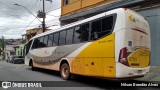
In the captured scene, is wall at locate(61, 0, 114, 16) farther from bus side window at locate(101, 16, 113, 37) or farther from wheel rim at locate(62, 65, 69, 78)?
bus side window at locate(101, 16, 113, 37)

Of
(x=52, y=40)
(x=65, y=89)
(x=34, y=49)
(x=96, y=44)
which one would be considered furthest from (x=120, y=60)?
(x=34, y=49)

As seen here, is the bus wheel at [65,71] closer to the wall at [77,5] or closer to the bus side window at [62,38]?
the bus side window at [62,38]

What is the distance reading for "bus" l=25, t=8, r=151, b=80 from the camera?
10.8 m

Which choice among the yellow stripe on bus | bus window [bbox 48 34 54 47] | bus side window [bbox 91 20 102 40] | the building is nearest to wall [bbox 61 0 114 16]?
the building

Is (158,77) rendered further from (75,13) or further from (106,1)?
(75,13)

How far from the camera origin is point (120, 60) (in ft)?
35.2

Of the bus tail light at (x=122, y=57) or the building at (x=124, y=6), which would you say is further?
the building at (x=124, y=6)

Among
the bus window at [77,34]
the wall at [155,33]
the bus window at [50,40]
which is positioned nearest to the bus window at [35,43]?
the bus window at [50,40]

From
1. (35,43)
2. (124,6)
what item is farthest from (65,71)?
(35,43)

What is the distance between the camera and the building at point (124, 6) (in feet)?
55.9

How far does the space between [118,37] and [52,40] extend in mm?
7331

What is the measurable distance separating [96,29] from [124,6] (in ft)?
24.7

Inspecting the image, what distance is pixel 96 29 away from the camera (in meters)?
12.4

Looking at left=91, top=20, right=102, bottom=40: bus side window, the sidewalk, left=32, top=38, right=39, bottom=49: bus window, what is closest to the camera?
left=91, top=20, right=102, bottom=40: bus side window
